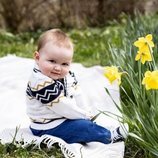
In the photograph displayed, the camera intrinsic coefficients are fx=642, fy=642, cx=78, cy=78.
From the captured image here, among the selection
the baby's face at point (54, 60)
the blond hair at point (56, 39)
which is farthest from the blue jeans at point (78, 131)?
the blond hair at point (56, 39)

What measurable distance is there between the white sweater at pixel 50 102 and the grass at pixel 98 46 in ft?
0.70

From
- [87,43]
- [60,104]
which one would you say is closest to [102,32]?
[87,43]

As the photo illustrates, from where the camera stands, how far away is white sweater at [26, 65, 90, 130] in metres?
4.20

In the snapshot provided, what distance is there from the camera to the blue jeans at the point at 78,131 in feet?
14.0

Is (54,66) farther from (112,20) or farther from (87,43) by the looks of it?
(112,20)

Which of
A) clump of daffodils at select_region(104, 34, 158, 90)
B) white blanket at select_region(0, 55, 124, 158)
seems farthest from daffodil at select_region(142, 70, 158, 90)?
white blanket at select_region(0, 55, 124, 158)

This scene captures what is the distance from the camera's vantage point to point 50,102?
420 centimetres

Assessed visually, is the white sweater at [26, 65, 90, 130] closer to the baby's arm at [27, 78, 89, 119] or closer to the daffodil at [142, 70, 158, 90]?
the baby's arm at [27, 78, 89, 119]

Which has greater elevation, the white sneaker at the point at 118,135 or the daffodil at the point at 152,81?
the daffodil at the point at 152,81

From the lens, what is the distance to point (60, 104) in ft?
13.8

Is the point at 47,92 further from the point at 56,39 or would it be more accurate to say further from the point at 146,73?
the point at 146,73

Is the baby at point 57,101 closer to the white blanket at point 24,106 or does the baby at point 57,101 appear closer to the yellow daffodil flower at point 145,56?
the white blanket at point 24,106

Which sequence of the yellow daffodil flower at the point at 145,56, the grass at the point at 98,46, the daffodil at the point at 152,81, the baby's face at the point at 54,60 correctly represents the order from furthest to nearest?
1. the baby's face at the point at 54,60
2. the grass at the point at 98,46
3. the yellow daffodil flower at the point at 145,56
4. the daffodil at the point at 152,81

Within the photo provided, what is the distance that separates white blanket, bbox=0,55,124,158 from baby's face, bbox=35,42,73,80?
1.41 ft
